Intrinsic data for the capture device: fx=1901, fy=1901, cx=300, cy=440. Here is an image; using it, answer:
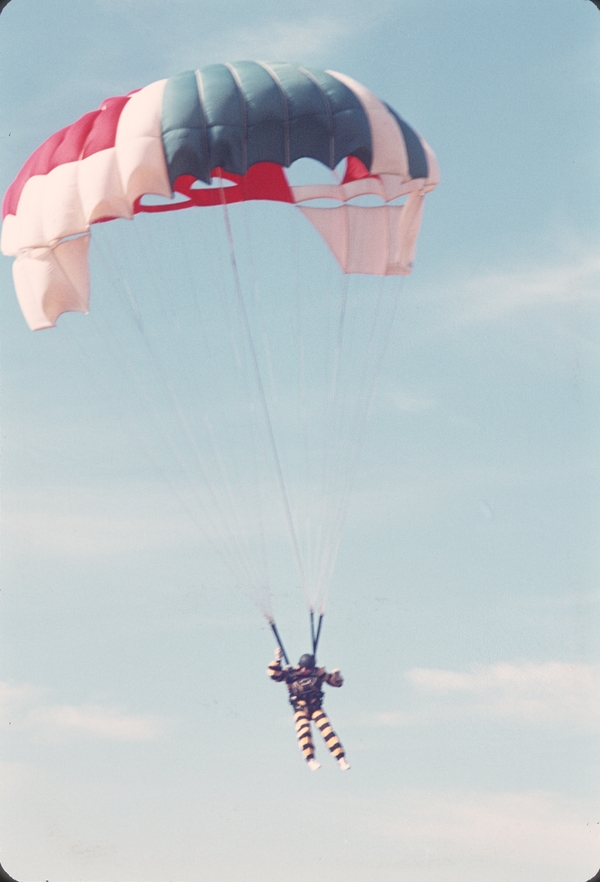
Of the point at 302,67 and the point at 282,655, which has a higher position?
the point at 302,67

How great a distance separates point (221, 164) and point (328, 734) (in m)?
7.28

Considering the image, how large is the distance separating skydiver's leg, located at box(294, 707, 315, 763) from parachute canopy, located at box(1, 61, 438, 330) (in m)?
6.17

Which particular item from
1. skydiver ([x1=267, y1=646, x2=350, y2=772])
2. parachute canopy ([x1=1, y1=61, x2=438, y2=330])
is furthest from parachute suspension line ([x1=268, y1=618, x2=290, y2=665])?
parachute canopy ([x1=1, y1=61, x2=438, y2=330])

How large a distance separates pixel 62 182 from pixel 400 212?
191 inches

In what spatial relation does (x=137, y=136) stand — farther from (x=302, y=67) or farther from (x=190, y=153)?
(x=302, y=67)

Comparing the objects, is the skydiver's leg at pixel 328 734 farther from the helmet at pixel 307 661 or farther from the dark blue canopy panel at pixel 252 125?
the dark blue canopy panel at pixel 252 125

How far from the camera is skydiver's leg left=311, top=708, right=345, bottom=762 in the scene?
23875 millimetres

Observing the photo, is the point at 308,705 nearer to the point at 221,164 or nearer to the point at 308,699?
the point at 308,699

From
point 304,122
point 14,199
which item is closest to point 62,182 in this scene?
A: point 14,199

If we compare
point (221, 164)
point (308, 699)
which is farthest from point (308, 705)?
point (221, 164)

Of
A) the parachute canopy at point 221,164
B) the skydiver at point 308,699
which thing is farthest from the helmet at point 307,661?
the parachute canopy at point 221,164

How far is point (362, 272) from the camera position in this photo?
2630cm

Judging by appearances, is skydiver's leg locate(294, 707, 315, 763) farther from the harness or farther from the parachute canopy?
the parachute canopy

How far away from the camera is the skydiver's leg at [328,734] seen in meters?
23.9
